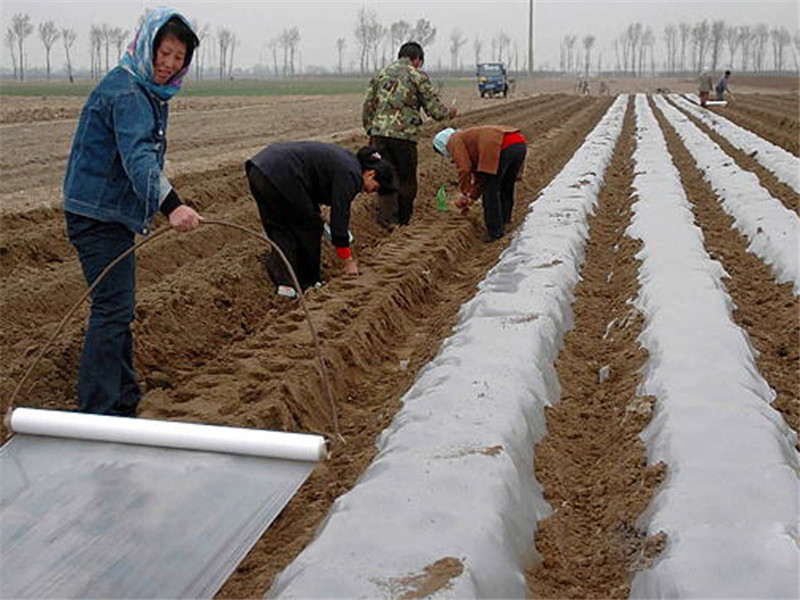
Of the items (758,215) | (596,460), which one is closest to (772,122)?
(758,215)

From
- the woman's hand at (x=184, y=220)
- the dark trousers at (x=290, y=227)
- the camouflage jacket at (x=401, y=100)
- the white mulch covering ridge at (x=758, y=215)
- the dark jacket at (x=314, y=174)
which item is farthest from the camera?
the camouflage jacket at (x=401, y=100)

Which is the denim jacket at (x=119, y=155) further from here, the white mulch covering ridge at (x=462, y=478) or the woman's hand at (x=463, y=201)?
the woman's hand at (x=463, y=201)

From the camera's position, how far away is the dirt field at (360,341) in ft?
10.3

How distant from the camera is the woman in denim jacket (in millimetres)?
3451

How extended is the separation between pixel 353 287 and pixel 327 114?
68.8ft

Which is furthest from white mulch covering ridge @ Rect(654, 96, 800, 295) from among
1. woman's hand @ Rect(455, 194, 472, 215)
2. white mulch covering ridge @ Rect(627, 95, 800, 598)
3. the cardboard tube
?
the cardboard tube

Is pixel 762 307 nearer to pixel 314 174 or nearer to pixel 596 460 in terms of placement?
pixel 596 460

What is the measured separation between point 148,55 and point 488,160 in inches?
168

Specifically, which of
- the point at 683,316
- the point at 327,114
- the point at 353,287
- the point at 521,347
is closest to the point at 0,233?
the point at 353,287

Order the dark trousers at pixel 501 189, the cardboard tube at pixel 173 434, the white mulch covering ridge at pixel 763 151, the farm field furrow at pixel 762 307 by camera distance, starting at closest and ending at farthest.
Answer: the cardboard tube at pixel 173 434
the farm field furrow at pixel 762 307
the dark trousers at pixel 501 189
the white mulch covering ridge at pixel 763 151

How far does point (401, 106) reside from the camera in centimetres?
778

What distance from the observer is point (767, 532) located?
8.90 feet

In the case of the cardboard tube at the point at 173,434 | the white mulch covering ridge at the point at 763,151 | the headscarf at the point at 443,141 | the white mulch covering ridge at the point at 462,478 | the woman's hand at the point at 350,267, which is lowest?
the white mulch covering ridge at the point at 462,478

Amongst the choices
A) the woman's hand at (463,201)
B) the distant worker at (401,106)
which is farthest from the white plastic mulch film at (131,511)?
the woman's hand at (463,201)
